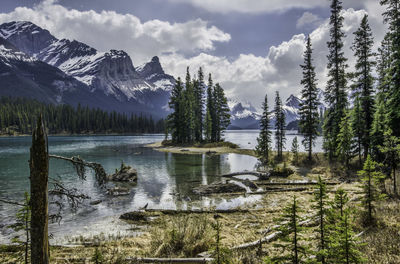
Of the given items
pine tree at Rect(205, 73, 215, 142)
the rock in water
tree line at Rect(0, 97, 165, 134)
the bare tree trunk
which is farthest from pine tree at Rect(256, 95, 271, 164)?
tree line at Rect(0, 97, 165, 134)

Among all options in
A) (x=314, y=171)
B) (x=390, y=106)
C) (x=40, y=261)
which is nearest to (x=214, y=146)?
(x=314, y=171)

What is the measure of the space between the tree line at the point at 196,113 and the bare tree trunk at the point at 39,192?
5643 centimetres

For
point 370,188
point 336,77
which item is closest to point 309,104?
point 336,77

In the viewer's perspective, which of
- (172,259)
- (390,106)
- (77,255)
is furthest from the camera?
(390,106)

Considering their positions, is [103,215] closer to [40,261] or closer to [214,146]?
[40,261]

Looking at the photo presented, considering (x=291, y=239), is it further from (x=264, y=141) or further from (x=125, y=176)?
(x=264, y=141)

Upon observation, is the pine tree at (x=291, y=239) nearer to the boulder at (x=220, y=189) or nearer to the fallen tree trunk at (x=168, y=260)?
the fallen tree trunk at (x=168, y=260)

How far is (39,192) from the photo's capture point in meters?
4.09

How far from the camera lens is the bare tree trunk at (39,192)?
158 inches

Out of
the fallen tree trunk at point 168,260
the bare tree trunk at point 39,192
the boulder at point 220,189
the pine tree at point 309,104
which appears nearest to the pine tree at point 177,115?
the pine tree at point 309,104

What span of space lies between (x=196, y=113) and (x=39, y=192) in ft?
209

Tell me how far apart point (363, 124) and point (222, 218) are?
68.8ft

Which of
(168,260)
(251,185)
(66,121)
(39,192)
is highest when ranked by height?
(66,121)

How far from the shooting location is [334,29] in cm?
2811
